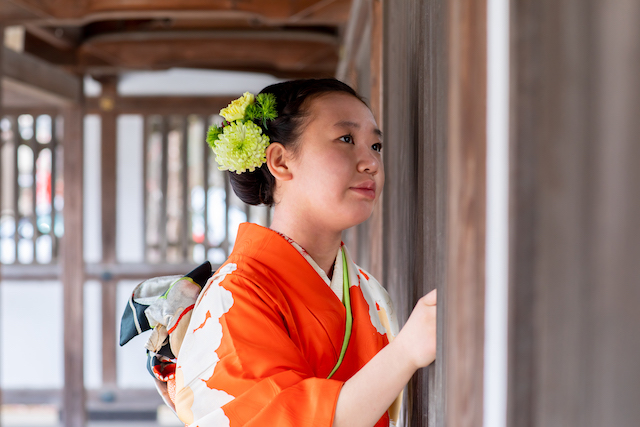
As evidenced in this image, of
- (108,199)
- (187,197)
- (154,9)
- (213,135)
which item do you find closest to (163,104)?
(187,197)

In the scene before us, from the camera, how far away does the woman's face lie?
3.34ft

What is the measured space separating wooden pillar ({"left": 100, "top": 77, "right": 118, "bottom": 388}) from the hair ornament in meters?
4.58

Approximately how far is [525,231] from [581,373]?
0.11 meters

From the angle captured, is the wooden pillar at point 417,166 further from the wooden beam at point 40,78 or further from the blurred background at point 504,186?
the wooden beam at point 40,78

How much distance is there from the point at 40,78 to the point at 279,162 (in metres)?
3.25

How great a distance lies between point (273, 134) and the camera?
3.80 ft

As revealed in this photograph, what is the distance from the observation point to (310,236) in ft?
3.67

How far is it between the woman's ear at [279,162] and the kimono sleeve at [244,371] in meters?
0.23

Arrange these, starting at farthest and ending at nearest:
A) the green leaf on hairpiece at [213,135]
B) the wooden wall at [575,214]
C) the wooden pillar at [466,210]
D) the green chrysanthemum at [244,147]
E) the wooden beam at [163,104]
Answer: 1. the wooden beam at [163,104]
2. the green leaf on hairpiece at [213,135]
3. the green chrysanthemum at [244,147]
4. the wooden pillar at [466,210]
5. the wooden wall at [575,214]

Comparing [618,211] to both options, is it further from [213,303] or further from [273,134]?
[273,134]

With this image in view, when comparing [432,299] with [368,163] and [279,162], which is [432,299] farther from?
[279,162]

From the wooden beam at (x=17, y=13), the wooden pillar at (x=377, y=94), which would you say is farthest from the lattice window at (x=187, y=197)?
the wooden pillar at (x=377, y=94)

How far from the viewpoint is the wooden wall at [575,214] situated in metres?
0.35

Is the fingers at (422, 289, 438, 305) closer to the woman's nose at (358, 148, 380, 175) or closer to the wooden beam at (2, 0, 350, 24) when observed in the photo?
the woman's nose at (358, 148, 380, 175)
